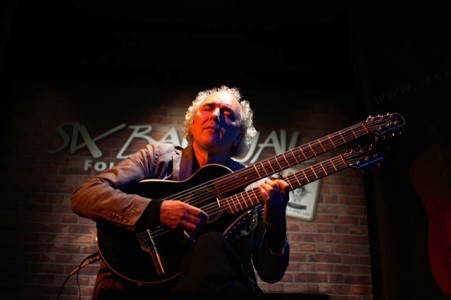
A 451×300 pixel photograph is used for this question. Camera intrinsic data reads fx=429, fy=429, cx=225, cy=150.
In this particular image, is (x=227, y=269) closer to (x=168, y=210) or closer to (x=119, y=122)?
(x=168, y=210)

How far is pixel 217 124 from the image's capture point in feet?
7.59

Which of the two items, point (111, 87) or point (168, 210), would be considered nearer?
point (168, 210)

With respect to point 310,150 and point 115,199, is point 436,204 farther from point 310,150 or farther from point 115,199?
point 115,199

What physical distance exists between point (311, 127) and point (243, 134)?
1.48 m

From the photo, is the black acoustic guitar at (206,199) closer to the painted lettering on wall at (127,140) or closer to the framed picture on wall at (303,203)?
the framed picture on wall at (303,203)

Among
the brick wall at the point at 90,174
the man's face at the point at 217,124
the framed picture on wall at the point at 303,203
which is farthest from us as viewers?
the framed picture on wall at the point at 303,203

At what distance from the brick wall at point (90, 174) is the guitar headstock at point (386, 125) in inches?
60.5

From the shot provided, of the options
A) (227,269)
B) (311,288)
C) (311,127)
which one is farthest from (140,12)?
(227,269)

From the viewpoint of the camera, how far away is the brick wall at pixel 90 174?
3.30m

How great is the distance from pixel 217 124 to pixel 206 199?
1.73 ft

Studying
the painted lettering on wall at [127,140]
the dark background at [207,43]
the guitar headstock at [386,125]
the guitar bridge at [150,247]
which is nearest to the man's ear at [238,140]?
the guitar headstock at [386,125]

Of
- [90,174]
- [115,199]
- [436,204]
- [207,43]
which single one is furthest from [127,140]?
[436,204]

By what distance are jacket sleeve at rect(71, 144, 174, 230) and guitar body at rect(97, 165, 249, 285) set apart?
6cm

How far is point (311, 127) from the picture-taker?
390 cm
